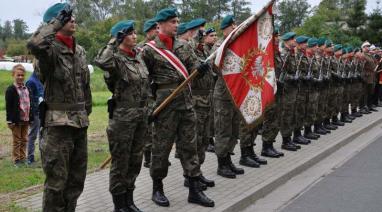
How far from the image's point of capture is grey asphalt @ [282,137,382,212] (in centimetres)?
671

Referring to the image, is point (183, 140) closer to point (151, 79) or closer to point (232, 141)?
point (151, 79)

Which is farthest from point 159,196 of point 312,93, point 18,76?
point 312,93

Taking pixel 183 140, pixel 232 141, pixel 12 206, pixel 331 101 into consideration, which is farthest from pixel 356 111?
pixel 12 206

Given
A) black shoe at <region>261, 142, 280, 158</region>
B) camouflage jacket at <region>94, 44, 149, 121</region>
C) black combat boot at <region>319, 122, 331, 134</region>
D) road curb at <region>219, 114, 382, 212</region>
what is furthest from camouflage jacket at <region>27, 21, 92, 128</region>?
black combat boot at <region>319, 122, 331, 134</region>

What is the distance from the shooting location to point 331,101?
44.0 feet

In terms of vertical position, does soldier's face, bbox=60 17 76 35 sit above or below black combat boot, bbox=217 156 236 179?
above

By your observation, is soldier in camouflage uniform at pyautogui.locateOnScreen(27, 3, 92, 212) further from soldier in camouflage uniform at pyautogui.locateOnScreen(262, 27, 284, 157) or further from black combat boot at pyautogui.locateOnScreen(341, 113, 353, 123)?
black combat boot at pyautogui.locateOnScreen(341, 113, 353, 123)

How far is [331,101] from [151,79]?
7961 mm

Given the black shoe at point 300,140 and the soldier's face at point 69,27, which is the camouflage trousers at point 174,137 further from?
the black shoe at point 300,140

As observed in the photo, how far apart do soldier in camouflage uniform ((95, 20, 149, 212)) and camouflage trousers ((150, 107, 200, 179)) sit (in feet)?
1.49

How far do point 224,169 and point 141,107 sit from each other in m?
2.60

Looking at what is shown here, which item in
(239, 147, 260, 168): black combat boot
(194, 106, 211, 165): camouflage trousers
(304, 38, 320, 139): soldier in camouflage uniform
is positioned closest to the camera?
(194, 106, 211, 165): camouflage trousers

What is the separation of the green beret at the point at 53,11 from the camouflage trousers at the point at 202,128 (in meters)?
3.20

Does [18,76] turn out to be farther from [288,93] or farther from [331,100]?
[331,100]
